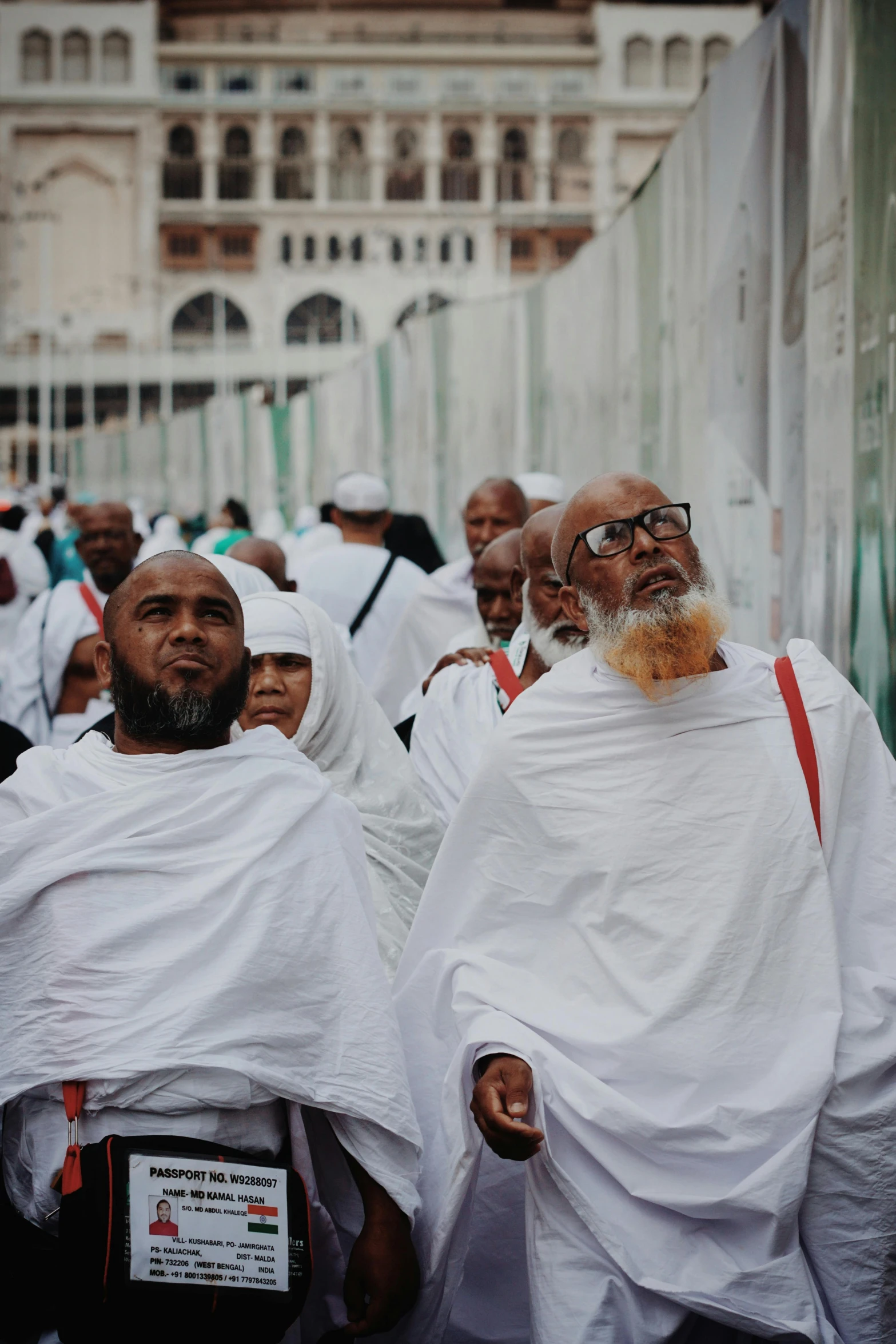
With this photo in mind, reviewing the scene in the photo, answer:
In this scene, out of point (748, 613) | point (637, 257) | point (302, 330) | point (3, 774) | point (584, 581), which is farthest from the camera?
point (302, 330)

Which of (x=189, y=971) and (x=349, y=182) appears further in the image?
(x=349, y=182)

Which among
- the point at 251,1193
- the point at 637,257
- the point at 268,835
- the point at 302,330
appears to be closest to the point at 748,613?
the point at 637,257

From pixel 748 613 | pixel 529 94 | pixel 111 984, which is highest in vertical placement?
pixel 529 94

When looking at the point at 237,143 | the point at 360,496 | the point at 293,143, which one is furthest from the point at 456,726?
the point at 237,143

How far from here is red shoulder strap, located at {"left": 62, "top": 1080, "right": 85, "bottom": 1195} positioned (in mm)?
2229

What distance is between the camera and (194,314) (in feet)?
204

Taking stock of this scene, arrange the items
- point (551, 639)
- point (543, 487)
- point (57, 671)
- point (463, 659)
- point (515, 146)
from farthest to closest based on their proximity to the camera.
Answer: point (515, 146)
point (543, 487)
point (57, 671)
point (463, 659)
point (551, 639)

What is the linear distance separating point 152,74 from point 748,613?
214 feet

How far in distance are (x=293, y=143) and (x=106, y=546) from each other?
208ft

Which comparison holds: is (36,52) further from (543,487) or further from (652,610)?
(652,610)

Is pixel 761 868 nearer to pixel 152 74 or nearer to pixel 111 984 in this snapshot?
pixel 111 984

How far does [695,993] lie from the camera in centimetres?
236

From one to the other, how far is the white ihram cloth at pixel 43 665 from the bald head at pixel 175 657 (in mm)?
2816

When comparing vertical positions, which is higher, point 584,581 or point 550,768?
point 584,581
